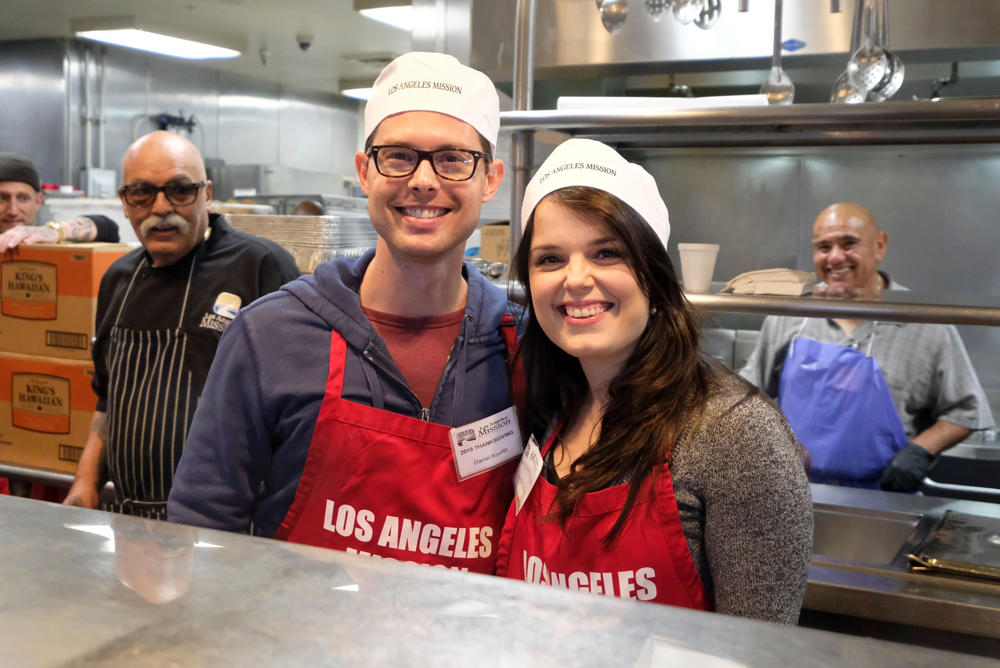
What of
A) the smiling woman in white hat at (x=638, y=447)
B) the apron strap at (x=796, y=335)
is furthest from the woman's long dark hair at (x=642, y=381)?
the apron strap at (x=796, y=335)

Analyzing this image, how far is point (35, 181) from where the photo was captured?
10.9 feet

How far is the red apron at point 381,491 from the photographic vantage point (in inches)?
53.5

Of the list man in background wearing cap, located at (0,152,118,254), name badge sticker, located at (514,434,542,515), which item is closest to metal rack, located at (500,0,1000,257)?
name badge sticker, located at (514,434,542,515)

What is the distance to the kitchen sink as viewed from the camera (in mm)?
2109

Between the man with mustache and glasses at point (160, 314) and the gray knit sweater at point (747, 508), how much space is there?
1.50 m

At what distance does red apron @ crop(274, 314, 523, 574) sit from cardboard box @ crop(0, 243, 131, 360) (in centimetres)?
152

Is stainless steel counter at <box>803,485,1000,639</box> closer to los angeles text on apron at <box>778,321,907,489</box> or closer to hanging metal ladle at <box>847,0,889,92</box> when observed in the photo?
los angeles text on apron at <box>778,321,907,489</box>

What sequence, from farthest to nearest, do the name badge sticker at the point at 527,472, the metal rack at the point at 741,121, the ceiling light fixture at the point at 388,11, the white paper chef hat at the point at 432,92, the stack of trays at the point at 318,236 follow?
1. the ceiling light fixture at the point at 388,11
2. the stack of trays at the point at 318,236
3. the metal rack at the point at 741,121
4. the white paper chef hat at the point at 432,92
5. the name badge sticker at the point at 527,472

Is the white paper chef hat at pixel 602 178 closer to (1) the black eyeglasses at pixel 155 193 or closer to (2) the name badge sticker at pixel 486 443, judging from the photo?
(2) the name badge sticker at pixel 486 443

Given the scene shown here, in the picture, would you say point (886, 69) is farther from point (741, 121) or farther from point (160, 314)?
point (160, 314)

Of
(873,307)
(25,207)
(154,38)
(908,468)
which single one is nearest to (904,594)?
(873,307)

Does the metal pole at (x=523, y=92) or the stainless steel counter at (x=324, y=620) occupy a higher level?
the metal pole at (x=523, y=92)

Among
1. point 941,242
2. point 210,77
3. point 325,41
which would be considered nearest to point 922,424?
point 941,242

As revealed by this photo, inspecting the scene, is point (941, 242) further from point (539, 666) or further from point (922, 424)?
point (539, 666)
